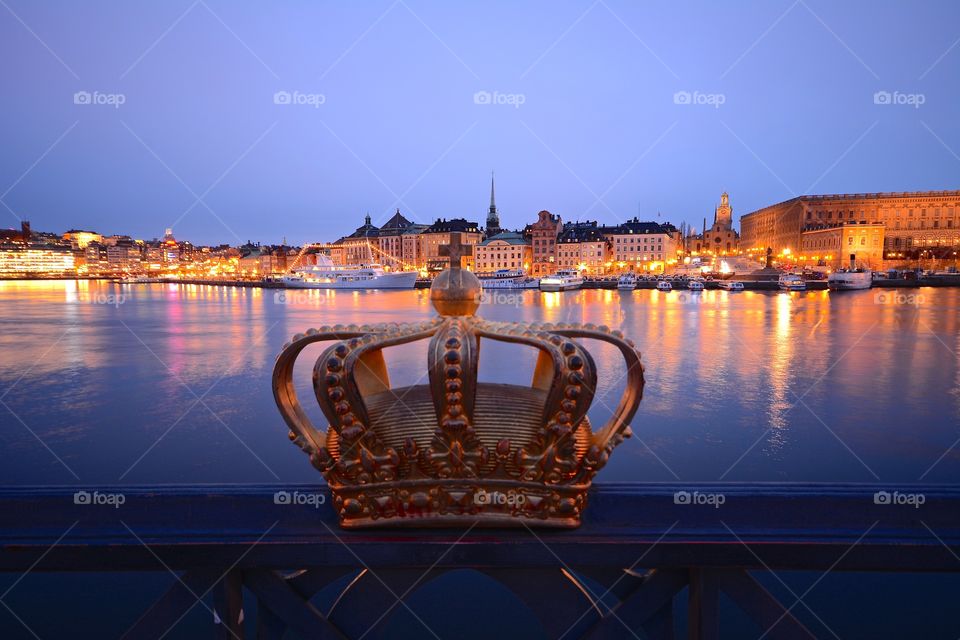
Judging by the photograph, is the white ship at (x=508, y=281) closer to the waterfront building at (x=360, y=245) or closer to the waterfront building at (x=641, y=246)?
the waterfront building at (x=641, y=246)

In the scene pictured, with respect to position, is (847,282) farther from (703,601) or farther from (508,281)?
(703,601)

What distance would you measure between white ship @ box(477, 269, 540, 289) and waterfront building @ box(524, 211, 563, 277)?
853cm

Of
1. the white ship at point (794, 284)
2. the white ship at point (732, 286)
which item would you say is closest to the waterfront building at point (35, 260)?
the white ship at point (732, 286)

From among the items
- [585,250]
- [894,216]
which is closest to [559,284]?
[585,250]

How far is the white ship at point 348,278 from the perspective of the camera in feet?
189

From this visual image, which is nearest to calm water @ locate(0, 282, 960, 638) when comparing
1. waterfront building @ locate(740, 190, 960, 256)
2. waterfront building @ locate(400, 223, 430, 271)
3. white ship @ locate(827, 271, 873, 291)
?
white ship @ locate(827, 271, 873, 291)

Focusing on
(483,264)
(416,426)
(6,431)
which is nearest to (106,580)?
(416,426)

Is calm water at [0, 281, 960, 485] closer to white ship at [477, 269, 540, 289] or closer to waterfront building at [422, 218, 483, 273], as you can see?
white ship at [477, 269, 540, 289]

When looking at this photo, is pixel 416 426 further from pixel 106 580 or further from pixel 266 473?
pixel 266 473

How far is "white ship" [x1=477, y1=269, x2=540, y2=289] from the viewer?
54.4 metres

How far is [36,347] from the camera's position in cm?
1427

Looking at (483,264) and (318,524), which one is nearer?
(318,524)

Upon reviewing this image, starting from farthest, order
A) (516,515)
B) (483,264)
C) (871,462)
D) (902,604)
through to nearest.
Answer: (483,264), (871,462), (902,604), (516,515)

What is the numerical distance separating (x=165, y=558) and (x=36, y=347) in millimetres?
16616
